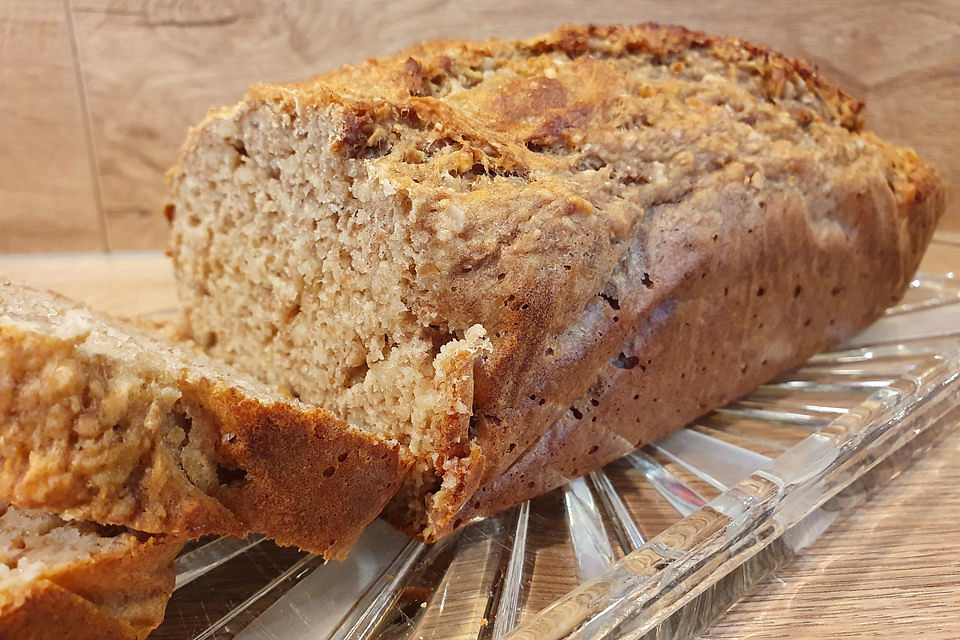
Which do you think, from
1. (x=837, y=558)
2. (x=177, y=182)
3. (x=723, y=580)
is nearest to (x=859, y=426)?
(x=837, y=558)

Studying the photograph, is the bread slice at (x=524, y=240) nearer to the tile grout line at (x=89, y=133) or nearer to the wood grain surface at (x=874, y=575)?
the wood grain surface at (x=874, y=575)

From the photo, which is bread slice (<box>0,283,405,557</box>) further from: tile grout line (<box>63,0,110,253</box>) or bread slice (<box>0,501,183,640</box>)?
tile grout line (<box>63,0,110,253</box>)

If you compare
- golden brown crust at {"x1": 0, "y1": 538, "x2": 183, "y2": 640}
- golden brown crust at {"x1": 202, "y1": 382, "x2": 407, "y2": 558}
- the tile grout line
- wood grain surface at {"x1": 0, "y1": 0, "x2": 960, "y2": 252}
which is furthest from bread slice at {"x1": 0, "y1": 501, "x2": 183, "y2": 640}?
the tile grout line

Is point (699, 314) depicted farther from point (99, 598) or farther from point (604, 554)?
point (99, 598)

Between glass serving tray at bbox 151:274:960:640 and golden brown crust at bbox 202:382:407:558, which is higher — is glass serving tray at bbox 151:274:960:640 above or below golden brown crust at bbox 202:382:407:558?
below

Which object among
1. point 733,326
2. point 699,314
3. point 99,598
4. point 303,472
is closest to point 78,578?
point 99,598

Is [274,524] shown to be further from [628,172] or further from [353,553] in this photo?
[628,172]
